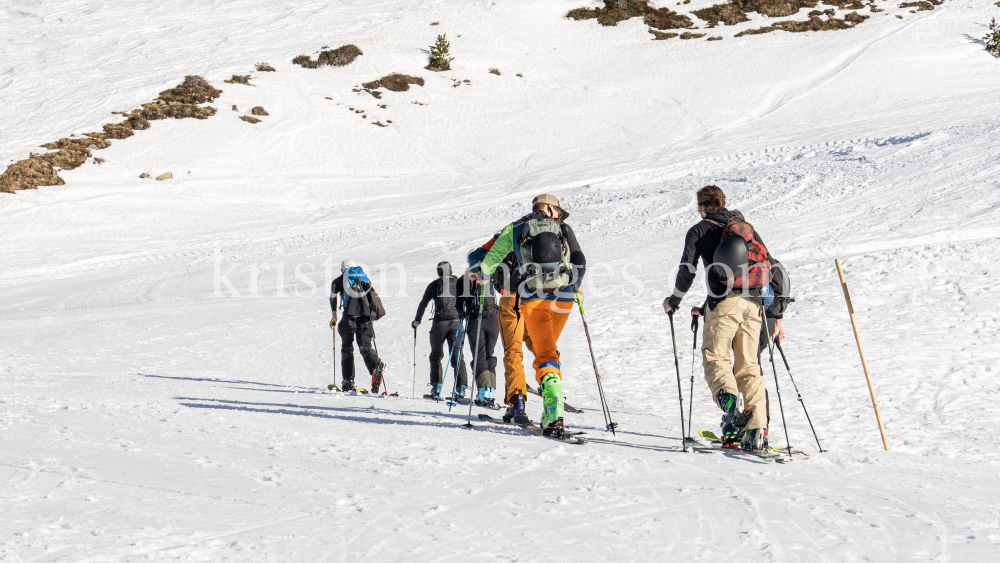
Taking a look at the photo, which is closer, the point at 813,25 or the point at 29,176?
the point at 29,176

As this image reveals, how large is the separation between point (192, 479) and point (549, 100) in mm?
31622

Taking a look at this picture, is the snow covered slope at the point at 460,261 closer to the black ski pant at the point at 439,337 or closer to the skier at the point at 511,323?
the skier at the point at 511,323

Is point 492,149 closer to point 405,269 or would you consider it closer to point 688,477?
point 405,269

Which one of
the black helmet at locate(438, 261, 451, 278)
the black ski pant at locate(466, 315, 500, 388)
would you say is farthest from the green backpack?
the black helmet at locate(438, 261, 451, 278)

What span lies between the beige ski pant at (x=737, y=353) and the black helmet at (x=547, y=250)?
1.16 meters

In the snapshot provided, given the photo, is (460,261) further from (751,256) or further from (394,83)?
(394,83)

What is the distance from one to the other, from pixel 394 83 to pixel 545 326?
32157 millimetres

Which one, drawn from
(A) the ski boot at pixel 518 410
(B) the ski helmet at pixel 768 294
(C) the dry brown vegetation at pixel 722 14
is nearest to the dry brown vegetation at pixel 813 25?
(C) the dry brown vegetation at pixel 722 14

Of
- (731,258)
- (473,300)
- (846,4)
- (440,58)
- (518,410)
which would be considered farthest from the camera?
(846,4)

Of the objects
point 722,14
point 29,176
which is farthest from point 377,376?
point 722,14

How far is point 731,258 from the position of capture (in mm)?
4945

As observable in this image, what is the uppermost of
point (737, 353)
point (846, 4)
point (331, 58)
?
Result: point (846, 4)

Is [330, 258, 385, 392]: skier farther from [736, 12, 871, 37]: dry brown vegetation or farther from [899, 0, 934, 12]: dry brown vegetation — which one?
[899, 0, 934, 12]: dry brown vegetation

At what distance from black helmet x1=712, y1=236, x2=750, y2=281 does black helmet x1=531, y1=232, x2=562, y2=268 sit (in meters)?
1.06
